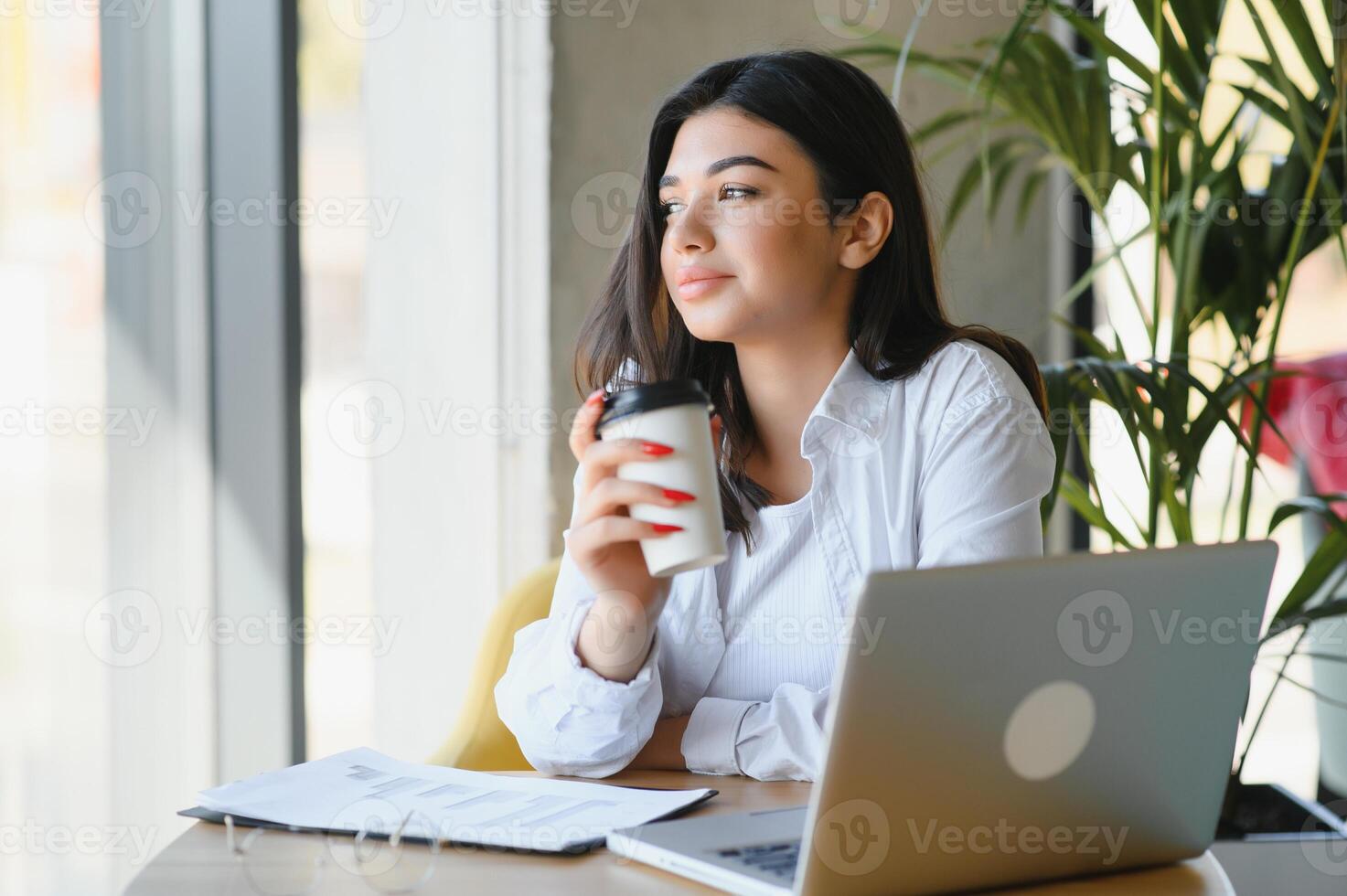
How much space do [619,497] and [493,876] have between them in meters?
0.29

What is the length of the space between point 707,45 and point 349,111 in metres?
0.67

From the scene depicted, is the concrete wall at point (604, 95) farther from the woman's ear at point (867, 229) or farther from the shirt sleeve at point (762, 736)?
the shirt sleeve at point (762, 736)

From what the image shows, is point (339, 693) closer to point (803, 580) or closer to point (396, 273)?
point (396, 273)

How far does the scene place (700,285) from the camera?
133 cm

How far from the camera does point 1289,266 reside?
1861 mm

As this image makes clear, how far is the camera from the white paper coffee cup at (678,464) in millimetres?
880

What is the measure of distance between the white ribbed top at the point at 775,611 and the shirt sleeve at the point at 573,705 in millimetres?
108

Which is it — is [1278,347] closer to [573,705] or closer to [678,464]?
[573,705]

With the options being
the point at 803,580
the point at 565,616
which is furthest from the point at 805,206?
the point at 565,616

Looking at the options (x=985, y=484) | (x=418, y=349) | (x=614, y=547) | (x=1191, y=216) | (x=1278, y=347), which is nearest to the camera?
(x=614, y=547)

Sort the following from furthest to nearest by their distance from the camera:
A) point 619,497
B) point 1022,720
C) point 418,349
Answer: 1. point 418,349
2. point 619,497
3. point 1022,720

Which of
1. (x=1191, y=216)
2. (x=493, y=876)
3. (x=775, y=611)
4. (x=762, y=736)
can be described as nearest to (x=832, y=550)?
(x=775, y=611)

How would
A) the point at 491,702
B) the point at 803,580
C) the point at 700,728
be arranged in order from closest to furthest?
the point at 700,728 → the point at 803,580 → the point at 491,702

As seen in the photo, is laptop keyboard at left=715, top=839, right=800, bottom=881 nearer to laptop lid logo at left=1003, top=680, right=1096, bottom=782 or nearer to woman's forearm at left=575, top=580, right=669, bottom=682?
laptop lid logo at left=1003, top=680, right=1096, bottom=782
